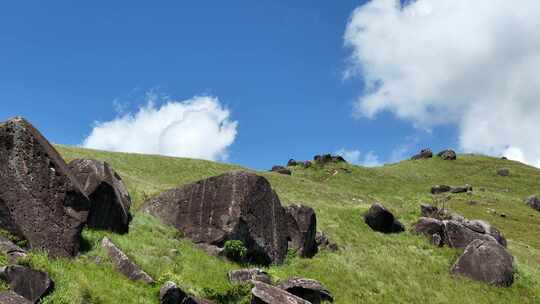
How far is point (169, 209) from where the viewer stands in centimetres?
3183

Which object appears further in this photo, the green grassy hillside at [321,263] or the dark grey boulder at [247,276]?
the dark grey boulder at [247,276]

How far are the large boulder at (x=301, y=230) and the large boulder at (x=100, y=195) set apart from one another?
12.5 m

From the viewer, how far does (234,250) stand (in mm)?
28344

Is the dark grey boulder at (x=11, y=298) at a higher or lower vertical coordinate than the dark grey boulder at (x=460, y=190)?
lower

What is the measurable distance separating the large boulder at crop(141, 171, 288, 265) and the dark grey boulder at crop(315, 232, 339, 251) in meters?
5.09

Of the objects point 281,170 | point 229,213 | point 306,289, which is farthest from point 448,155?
point 306,289

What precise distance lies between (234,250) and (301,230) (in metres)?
7.64

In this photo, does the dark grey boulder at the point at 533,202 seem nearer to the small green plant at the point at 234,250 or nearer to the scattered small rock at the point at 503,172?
the scattered small rock at the point at 503,172

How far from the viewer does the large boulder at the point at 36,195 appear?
768 inches

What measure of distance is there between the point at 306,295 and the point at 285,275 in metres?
4.76

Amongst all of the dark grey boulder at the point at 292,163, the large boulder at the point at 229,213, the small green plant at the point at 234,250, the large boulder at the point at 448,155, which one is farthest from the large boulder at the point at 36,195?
the large boulder at the point at 448,155

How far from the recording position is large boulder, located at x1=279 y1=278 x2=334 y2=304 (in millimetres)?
23703

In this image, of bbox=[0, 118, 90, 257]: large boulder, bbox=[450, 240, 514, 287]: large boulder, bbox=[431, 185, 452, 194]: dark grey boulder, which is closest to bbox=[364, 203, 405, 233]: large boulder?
bbox=[450, 240, 514, 287]: large boulder

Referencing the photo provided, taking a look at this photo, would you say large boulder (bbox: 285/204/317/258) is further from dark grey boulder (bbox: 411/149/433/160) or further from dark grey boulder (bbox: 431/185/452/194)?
dark grey boulder (bbox: 411/149/433/160)
